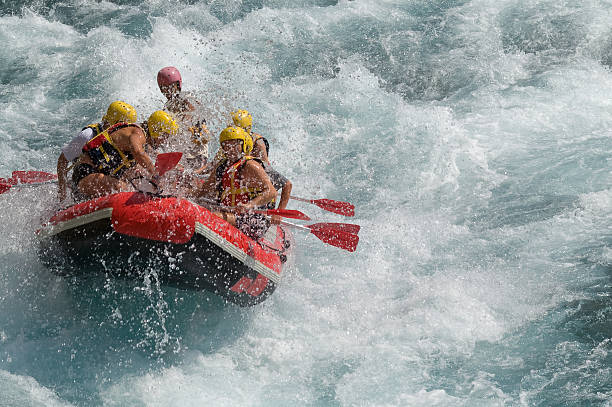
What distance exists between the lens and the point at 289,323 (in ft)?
17.2

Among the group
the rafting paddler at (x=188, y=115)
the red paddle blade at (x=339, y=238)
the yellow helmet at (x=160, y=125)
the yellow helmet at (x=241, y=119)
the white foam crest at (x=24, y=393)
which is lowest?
the white foam crest at (x=24, y=393)

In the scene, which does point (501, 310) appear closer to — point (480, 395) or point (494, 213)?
point (480, 395)

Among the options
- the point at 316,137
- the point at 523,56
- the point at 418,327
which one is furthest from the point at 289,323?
the point at 523,56

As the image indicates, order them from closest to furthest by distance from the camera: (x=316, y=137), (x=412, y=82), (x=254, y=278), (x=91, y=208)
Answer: (x=91, y=208)
(x=254, y=278)
(x=316, y=137)
(x=412, y=82)

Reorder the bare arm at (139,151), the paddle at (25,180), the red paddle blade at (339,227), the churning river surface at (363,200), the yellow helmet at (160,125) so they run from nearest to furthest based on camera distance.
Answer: the churning river surface at (363,200), the bare arm at (139,151), the yellow helmet at (160,125), the paddle at (25,180), the red paddle blade at (339,227)

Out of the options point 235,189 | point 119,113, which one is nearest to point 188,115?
point 119,113

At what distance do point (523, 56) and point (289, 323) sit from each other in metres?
5.98

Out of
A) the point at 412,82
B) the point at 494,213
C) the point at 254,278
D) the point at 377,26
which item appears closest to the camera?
the point at 254,278

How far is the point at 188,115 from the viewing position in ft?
19.7

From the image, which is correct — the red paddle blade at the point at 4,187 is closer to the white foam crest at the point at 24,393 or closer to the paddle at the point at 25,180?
the paddle at the point at 25,180

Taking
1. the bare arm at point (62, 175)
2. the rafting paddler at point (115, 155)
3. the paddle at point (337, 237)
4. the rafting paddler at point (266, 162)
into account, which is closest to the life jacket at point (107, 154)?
the rafting paddler at point (115, 155)

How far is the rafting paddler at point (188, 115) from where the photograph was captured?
5848 mm

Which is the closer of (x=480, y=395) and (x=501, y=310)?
(x=480, y=395)

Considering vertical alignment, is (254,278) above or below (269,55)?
above
